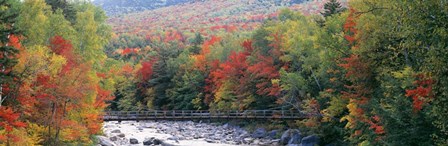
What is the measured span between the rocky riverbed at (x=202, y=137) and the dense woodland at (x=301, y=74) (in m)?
1.57

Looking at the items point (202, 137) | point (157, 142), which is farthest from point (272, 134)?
point (157, 142)

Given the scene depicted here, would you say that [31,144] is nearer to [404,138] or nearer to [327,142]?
[404,138]

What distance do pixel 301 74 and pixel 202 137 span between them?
11041mm

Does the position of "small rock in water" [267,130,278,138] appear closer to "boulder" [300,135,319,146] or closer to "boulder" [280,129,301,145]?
"boulder" [280,129,301,145]

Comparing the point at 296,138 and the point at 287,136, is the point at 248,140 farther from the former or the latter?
the point at 296,138

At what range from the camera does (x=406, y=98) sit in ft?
62.4

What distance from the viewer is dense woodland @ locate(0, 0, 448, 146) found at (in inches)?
633

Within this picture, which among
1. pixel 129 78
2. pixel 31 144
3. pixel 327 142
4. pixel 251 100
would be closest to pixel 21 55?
pixel 31 144

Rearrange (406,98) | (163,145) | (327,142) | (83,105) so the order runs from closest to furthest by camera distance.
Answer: (406,98) → (83,105) → (327,142) → (163,145)

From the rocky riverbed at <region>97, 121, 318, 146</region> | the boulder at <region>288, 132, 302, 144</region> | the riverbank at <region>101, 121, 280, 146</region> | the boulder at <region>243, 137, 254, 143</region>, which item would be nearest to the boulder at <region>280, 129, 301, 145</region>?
the rocky riverbed at <region>97, 121, 318, 146</region>

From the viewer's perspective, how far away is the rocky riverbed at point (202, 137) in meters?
37.3

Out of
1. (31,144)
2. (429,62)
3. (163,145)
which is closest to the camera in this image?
(429,62)

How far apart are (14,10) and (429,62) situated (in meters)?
25.2

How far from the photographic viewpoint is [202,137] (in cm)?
4438
